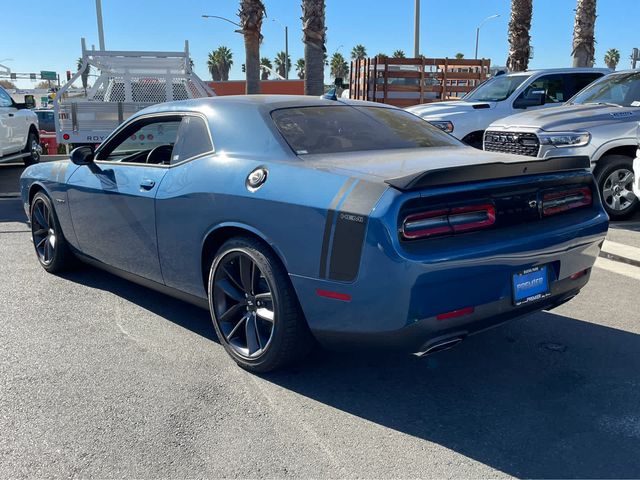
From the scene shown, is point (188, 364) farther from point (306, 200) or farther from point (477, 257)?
point (477, 257)

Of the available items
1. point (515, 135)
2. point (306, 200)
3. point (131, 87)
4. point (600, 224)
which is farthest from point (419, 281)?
point (131, 87)

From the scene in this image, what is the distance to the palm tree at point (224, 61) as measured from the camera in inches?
3337

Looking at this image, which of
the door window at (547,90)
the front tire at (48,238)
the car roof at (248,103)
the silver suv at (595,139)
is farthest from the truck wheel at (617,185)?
the front tire at (48,238)

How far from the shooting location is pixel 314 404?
328cm

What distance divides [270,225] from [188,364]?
3.68 ft

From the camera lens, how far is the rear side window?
3.93m

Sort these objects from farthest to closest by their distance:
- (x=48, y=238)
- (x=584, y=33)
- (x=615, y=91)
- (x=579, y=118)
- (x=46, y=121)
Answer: (x=46, y=121) → (x=584, y=33) → (x=615, y=91) → (x=579, y=118) → (x=48, y=238)

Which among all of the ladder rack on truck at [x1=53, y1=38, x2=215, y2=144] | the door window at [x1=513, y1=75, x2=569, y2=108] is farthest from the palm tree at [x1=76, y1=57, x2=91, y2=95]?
the door window at [x1=513, y1=75, x2=569, y2=108]

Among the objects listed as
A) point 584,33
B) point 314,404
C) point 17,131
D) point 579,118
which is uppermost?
point 584,33

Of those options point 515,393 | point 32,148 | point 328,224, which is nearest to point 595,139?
point 515,393

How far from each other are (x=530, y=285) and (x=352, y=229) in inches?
41.6

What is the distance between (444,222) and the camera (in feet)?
9.78

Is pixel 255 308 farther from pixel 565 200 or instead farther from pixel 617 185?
pixel 617 185

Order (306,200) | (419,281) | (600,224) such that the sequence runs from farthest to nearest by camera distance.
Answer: (600,224) → (306,200) → (419,281)
